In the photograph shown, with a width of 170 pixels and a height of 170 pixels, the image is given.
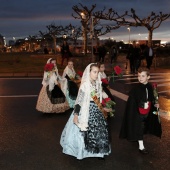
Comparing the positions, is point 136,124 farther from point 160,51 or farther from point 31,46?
point 31,46

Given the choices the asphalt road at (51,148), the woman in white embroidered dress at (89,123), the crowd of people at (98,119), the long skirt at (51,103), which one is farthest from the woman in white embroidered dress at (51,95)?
the woman in white embroidered dress at (89,123)

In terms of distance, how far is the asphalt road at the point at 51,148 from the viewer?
5418mm

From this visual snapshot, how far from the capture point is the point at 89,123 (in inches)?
215

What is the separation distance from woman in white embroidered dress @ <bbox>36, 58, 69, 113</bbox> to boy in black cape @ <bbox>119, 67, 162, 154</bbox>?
3808 mm

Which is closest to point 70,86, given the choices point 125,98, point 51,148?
point 125,98

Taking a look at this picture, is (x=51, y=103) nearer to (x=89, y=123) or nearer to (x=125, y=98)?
(x=125, y=98)

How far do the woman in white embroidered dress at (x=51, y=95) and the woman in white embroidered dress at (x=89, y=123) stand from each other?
12.9ft

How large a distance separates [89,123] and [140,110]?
1070 mm

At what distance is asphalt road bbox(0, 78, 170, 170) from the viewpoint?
17.8 feet

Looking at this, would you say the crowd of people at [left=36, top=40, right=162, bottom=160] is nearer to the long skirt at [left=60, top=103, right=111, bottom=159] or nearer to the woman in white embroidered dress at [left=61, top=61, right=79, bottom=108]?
the long skirt at [left=60, top=103, right=111, bottom=159]

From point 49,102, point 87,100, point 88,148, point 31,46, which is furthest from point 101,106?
point 31,46

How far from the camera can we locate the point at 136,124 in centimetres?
590

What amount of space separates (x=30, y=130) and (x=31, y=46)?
3897 inches

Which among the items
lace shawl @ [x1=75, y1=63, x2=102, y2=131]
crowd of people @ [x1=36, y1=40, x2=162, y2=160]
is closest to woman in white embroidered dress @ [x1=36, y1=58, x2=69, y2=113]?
crowd of people @ [x1=36, y1=40, x2=162, y2=160]
